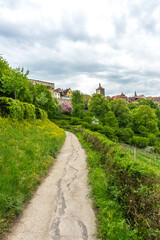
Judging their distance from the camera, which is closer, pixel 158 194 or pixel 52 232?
pixel 158 194

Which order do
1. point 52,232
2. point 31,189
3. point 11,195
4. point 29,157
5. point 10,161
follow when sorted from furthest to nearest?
1. point 29,157
2. point 10,161
3. point 31,189
4. point 11,195
5. point 52,232

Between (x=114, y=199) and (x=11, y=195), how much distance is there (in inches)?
130

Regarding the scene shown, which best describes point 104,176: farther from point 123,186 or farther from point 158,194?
point 158,194

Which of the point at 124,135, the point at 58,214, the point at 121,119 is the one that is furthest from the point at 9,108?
the point at 121,119

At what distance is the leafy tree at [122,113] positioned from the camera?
49969 mm

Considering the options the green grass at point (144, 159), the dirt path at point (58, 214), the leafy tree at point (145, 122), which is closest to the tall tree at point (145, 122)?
the leafy tree at point (145, 122)

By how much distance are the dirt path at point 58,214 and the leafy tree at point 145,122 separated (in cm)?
4577

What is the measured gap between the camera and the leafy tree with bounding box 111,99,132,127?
50.0 m

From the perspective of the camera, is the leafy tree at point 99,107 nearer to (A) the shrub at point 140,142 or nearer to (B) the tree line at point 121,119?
(B) the tree line at point 121,119

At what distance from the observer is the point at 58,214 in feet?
13.7

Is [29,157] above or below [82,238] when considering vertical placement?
above

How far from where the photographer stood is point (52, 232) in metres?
3.49

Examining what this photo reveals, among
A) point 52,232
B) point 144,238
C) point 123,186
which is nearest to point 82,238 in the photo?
→ point 52,232

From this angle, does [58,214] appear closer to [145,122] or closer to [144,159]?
[144,159]
